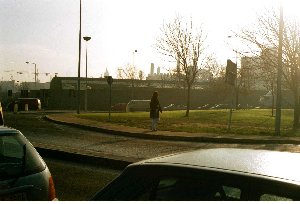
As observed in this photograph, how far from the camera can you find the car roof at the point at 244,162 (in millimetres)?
2676

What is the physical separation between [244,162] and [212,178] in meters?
0.32

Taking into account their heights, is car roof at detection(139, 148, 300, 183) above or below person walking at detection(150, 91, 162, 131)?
above

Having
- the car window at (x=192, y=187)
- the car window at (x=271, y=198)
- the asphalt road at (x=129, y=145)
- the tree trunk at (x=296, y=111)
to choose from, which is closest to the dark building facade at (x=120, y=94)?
the tree trunk at (x=296, y=111)

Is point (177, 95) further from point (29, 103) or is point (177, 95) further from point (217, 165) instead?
point (217, 165)

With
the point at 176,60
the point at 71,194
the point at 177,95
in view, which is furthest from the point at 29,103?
the point at 71,194

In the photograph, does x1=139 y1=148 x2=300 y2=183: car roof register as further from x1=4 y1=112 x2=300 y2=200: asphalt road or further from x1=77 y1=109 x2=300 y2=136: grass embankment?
x1=77 y1=109 x2=300 y2=136: grass embankment

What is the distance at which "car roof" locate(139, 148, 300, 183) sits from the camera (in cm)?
268

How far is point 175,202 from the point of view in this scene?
286cm

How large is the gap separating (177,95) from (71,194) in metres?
71.2

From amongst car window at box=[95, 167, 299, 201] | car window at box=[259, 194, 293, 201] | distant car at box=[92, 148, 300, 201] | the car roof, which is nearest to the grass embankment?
the car roof

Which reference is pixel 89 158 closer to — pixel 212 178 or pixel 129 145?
pixel 129 145

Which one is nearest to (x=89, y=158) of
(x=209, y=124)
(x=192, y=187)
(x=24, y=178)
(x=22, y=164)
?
(x=22, y=164)

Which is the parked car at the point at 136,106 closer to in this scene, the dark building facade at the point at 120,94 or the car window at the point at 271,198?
the dark building facade at the point at 120,94

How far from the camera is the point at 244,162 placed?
2936 mm
